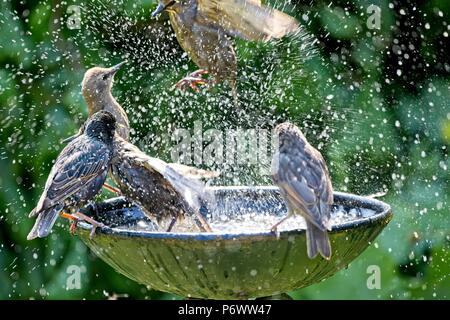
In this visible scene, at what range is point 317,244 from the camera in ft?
10.8

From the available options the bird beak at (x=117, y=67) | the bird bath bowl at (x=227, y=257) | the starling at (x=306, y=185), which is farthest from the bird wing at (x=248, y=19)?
the bird bath bowl at (x=227, y=257)

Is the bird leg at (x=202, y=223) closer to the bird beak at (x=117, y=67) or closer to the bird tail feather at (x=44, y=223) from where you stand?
the bird tail feather at (x=44, y=223)

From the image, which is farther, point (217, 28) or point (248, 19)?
point (217, 28)

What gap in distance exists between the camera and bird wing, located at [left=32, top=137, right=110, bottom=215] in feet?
12.8

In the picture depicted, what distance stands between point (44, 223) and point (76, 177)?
0.72ft

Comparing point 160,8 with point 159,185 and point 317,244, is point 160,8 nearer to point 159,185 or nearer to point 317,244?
point 159,185

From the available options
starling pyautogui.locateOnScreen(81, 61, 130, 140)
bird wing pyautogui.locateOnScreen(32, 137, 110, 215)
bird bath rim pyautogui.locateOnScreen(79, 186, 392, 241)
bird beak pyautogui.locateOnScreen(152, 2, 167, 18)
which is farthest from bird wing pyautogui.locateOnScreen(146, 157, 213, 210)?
starling pyautogui.locateOnScreen(81, 61, 130, 140)

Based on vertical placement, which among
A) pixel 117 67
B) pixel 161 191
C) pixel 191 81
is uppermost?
pixel 191 81

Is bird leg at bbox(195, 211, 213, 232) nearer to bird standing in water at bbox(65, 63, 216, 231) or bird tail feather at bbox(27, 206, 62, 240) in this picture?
bird standing in water at bbox(65, 63, 216, 231)

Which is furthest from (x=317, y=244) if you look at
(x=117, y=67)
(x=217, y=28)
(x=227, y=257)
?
(x=117, y=67)

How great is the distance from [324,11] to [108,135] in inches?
43.7

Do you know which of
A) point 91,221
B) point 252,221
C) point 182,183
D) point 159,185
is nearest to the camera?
point 91,221

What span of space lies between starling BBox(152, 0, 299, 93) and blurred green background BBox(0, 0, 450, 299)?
6.7 inches

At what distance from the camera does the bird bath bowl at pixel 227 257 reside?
331 cm
